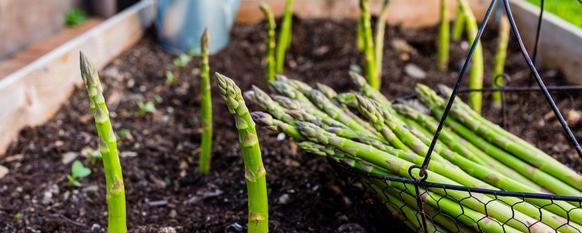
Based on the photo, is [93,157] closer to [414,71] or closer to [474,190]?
[474,190]

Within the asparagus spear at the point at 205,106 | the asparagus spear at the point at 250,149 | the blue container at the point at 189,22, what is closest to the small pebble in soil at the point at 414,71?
the blue container at the point at 189,22

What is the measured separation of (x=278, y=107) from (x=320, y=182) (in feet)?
1.18

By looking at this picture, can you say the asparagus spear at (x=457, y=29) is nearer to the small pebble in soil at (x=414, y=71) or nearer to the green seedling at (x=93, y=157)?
the small pebble in soil at (x=414, y=71)

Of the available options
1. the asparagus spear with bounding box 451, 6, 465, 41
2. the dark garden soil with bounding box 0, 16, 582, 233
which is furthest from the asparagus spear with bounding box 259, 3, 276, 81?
the asparagus spear with bounding box 451, 6, 465, 41

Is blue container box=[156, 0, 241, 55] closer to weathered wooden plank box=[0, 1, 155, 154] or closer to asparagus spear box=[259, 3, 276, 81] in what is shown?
weathered wooden plank box=[0, 1, 155, 154]

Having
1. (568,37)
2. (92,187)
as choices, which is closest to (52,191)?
(92,187)

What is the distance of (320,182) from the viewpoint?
157 cm

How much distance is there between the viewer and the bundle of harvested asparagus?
3.58ft

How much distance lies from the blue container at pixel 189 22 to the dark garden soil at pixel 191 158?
0.12m

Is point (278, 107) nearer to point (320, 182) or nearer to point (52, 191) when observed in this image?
point (320, 182)

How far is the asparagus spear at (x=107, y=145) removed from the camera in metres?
0.98

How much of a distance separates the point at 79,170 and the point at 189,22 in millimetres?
1400

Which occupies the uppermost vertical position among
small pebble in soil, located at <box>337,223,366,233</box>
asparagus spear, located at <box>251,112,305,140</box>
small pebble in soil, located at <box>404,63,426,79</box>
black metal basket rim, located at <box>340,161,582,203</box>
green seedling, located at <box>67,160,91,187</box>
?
small pebble in soil, located at <box>404,63,426,79</box>

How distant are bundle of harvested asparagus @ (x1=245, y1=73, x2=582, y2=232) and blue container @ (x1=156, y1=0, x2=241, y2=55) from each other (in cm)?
152
